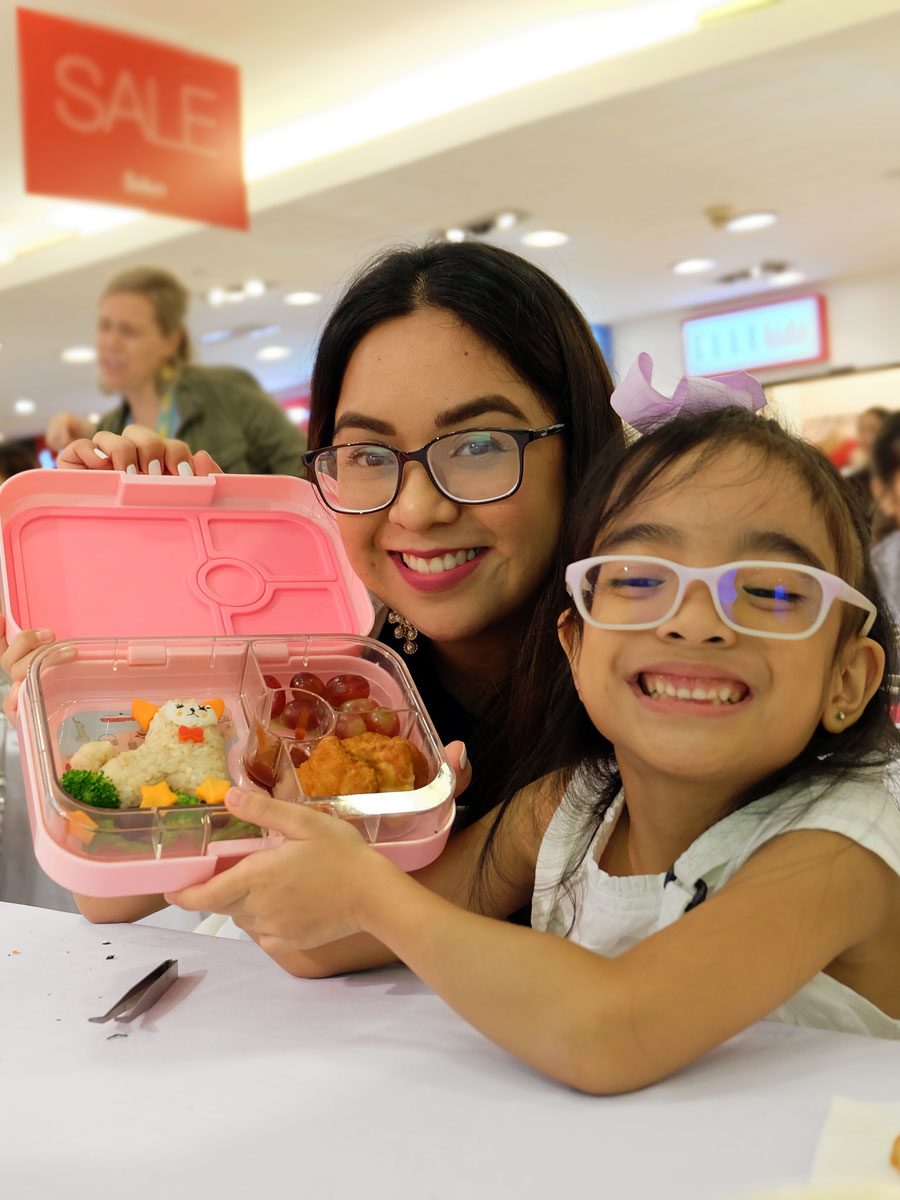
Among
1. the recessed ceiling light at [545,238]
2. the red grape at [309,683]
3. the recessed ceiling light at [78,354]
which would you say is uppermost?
the recessed ceiling light at [545,238]

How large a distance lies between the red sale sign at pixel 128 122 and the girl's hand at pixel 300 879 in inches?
118

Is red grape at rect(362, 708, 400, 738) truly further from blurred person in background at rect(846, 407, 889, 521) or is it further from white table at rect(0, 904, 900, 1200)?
blurred person in background at rect(846, 407, 889, 521)

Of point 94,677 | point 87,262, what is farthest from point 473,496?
point 87,262

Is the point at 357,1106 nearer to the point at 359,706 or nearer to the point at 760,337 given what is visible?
the point at 359,706

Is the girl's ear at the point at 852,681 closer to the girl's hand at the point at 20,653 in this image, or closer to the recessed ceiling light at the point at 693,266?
the girl's hand at the point at 20,653

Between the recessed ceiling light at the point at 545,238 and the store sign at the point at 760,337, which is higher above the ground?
the recessed ceiling light at the point at 545,238

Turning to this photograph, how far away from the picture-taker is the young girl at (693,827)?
0.82m

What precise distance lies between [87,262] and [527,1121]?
20.4 ft

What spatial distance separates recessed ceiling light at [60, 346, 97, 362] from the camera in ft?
26.8

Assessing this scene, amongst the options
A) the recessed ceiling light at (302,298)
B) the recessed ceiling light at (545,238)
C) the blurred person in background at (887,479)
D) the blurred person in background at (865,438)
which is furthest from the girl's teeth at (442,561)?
the recessed ceiling light at (302,298)

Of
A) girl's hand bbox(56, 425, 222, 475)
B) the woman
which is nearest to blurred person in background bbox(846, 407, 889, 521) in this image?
the woman

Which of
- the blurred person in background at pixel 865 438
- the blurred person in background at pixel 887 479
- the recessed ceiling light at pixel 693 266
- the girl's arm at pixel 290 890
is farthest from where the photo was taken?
the recessed ceiling light at pixel 693 266

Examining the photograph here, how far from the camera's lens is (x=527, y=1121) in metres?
0.76

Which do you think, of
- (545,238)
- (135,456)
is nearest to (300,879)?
(135,456)
